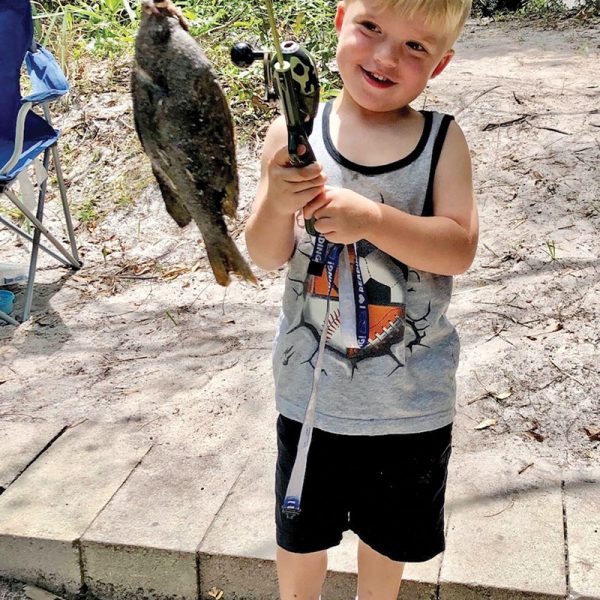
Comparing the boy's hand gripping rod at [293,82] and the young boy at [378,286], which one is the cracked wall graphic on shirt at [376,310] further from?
the boy's hand gripping rod at [293,82]

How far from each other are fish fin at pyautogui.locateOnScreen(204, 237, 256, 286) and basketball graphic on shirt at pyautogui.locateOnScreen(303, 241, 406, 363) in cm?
36

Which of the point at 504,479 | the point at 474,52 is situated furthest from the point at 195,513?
the point at 474,52

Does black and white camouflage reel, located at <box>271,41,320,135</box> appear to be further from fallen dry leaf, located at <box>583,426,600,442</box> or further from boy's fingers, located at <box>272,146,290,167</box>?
fallen dry leaf, located at <box>583,426,600,442</box>

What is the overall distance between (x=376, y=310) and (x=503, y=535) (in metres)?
0.94

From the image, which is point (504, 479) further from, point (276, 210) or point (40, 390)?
point (40, 390)

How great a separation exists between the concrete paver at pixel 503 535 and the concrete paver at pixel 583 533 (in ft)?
0.08

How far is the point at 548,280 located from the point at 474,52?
3079 mm

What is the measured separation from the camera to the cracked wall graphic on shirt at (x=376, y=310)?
5.72ft

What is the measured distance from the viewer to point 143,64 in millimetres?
1188

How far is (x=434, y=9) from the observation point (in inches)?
58.6

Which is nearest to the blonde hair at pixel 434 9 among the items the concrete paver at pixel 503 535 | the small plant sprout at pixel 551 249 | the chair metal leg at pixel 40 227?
the concrete paver at pixel 503 535

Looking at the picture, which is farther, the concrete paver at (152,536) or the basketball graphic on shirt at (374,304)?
the concrete paver at (152,536)

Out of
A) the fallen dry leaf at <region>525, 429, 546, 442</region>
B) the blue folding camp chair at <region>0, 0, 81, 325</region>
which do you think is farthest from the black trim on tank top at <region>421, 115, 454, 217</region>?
the blue folding camp chair at <region>0, 0, 81, 325</region>

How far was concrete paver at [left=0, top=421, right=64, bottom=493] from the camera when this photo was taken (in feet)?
9.30
